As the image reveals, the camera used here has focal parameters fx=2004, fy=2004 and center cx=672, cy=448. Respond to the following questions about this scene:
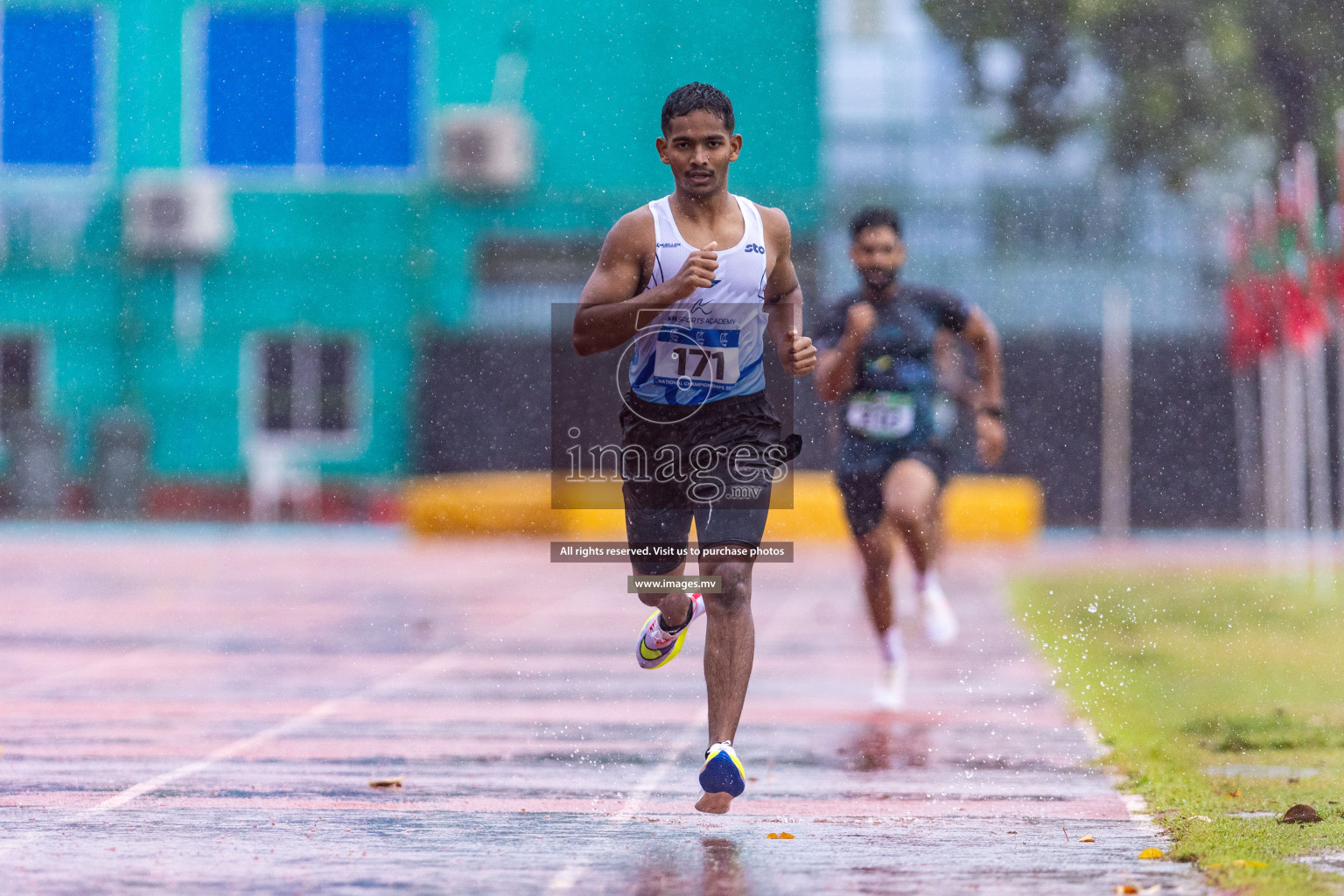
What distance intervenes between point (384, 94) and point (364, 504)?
6274mm

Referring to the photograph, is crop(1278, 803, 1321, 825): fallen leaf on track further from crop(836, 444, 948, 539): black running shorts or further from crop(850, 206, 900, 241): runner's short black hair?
crop(850, 206, 900, 241): runner's short black hair

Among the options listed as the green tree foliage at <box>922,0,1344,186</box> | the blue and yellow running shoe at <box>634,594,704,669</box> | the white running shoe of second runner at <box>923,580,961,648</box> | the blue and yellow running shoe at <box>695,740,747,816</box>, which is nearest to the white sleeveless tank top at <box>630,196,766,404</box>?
the blue and yellow running shoe at <box>634,594,704,669</box>

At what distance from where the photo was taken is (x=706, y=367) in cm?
551

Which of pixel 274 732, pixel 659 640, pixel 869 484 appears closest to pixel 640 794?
pixel 659 640

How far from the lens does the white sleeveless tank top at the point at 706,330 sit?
213 inches

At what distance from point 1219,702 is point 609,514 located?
50.1ft

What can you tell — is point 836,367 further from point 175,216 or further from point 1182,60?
point 175,216

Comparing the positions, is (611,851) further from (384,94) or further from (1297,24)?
(384,94)

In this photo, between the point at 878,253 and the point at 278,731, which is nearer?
the point at 278,731

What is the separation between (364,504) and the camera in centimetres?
2811

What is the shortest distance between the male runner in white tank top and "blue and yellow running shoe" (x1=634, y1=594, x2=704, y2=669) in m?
0.32

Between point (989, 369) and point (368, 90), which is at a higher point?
point (368, 90)

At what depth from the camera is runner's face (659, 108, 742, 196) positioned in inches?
211

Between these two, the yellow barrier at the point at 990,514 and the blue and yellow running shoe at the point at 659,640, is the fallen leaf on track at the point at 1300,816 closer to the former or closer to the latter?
the blue and yellow running shoe at the point at 659,640
